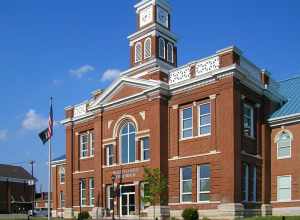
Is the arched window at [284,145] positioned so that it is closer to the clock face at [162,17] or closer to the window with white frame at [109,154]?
the window with white frame at [109,154]

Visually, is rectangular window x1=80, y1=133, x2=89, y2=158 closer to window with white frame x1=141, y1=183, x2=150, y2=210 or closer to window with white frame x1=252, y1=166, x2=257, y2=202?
window with white frame x1=141, y1=183, x2=150, y2=210

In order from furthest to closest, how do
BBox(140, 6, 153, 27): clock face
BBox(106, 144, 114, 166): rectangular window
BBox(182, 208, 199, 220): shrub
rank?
BBox(140, 6, 153, 27): clock face, BBox(106, 144, 114, 166): rectangular window, BBox(182, 208, 199, 220): shrub

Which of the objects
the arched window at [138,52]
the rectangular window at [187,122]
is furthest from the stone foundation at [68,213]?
the rectangular window at [187,122]

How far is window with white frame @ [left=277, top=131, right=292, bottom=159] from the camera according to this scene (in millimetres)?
Result: 39453

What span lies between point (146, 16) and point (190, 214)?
21.1 meters

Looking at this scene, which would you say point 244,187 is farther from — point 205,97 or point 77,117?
point 77,117

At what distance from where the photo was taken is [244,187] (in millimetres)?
37594

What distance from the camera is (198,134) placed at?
126ft

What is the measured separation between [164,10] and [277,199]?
2124 cm

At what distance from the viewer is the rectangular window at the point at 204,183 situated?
37.1 metres

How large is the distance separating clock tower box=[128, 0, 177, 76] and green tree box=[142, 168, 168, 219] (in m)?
12.0

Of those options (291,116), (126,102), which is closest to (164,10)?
(126,102)

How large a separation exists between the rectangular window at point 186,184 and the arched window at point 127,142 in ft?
17.7

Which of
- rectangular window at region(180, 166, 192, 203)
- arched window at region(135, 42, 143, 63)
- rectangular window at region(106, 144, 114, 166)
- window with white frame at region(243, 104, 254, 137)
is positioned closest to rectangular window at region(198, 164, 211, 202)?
rectangular window at region(180, 166, 192, 203)
